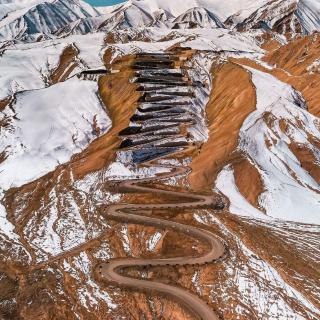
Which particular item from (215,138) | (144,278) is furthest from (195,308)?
(215,138)

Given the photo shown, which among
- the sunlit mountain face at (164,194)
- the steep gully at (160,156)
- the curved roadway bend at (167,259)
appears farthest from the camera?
the steep gully at (160,156)

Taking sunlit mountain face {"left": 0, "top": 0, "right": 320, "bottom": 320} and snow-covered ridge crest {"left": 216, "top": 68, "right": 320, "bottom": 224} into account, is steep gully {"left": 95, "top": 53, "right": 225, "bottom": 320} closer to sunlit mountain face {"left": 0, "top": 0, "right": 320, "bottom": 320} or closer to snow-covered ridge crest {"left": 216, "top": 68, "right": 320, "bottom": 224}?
sunlit mountain face {"left": 0, "top": 0, "right": 320, "bottom": 320}

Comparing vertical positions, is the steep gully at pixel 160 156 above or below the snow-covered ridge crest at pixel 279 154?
below

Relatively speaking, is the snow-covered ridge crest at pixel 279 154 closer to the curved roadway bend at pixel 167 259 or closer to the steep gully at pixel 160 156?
the steep gully at pixel 160 156

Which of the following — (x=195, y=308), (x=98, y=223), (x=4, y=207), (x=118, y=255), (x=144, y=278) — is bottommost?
(x=4, y=207)

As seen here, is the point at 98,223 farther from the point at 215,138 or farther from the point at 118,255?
the point at 215,138

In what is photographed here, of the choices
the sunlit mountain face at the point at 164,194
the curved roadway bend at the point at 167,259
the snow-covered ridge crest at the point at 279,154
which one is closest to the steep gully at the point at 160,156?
the curved roadway bend at the point at 167,259

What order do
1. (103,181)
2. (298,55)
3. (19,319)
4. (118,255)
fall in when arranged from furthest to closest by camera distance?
(298,55) < (103,181) < (118,255) < (19,319)
